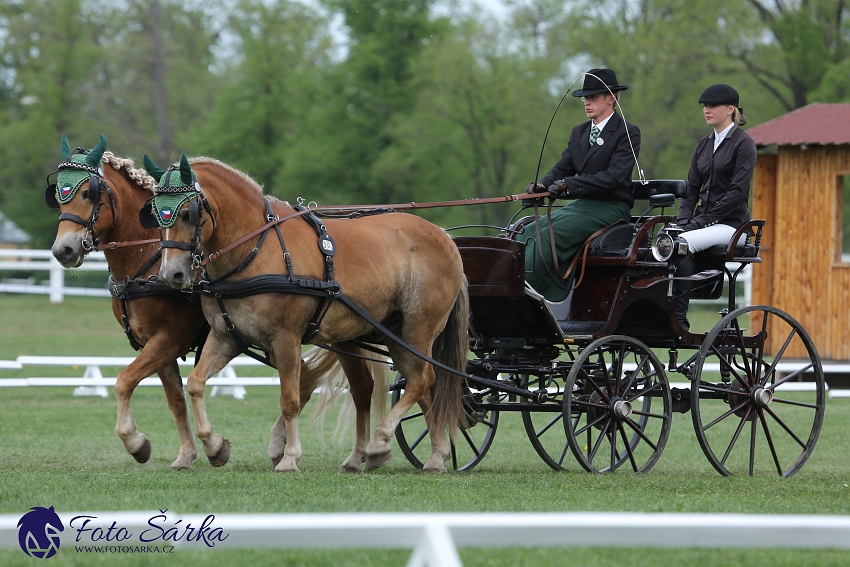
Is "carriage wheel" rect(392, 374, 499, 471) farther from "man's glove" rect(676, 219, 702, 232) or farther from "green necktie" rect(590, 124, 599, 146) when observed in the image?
"green necktie" rect(590, 124, 599, 146)

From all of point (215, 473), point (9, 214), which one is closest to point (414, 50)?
point (9, 214)

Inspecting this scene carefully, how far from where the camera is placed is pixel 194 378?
656cm

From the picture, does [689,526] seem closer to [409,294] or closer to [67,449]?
[409,294]

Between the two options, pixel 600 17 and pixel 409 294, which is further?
pixel 600 17

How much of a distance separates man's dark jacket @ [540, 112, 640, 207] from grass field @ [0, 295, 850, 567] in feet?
6.25

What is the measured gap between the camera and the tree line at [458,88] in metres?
27.4

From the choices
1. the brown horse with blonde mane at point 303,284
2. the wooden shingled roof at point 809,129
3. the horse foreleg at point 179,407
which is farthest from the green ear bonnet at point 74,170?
the wooden shingled roof at point 809,129

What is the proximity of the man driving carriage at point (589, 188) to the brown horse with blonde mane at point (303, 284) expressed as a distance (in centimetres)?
60

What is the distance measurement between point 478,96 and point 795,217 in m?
14.2

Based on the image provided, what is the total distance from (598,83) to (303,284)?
8.43 ft

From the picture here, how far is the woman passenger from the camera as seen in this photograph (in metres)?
7.70

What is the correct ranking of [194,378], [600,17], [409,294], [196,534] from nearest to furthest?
1. [196,534]
2. [194,378]
3. [409,294]
4. [600,17]

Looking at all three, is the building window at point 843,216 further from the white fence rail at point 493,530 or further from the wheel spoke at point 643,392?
the white fence rail at point 493,530

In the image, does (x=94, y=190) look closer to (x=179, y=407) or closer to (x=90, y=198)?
(x=90, y=198)
